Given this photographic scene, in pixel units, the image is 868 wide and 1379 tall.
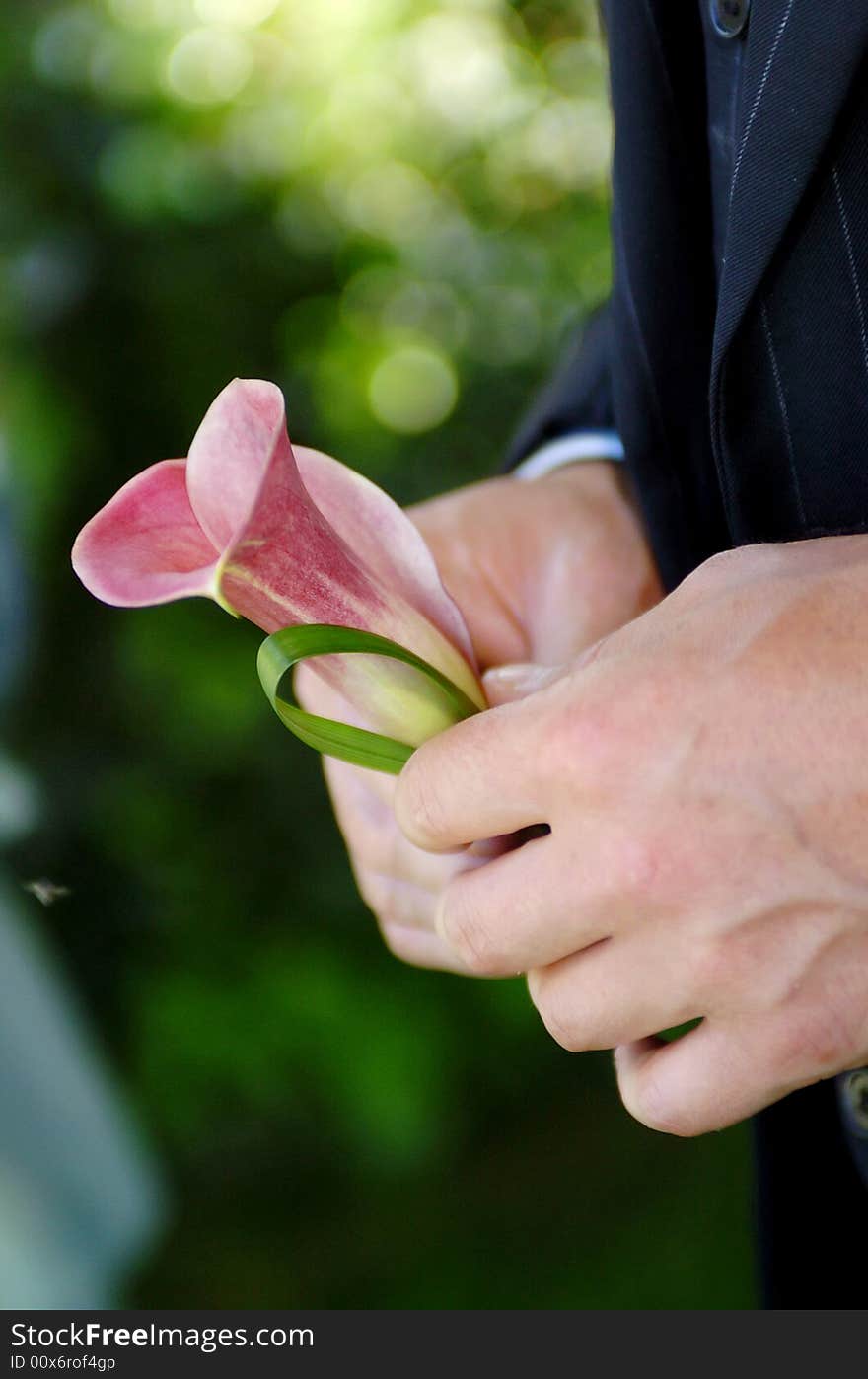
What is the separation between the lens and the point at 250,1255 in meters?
1.49

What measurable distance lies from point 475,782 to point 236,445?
0.43 feet

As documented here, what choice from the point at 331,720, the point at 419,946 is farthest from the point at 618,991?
the point at 419,946

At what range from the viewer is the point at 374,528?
0.45 metres

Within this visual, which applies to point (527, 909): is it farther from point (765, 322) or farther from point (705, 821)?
point (765, 322)

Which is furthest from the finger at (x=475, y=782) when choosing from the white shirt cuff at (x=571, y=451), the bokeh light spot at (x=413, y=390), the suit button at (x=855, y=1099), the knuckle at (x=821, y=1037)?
the bokeh light spot at (x=413, y=390)

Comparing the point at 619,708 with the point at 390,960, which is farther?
the point at 390,960

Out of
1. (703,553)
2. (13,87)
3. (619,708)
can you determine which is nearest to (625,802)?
(619,708)

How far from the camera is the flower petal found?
0.37 meters

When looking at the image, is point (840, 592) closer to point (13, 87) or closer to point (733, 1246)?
point (13, 87)

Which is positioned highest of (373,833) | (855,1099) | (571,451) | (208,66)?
(208,66)

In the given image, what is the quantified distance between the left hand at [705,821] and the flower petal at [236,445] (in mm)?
108

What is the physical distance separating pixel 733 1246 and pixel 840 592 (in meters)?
1.37

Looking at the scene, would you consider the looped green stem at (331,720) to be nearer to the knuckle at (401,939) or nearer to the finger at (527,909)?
the finger at (527,909)

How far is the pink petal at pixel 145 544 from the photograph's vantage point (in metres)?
0.38
